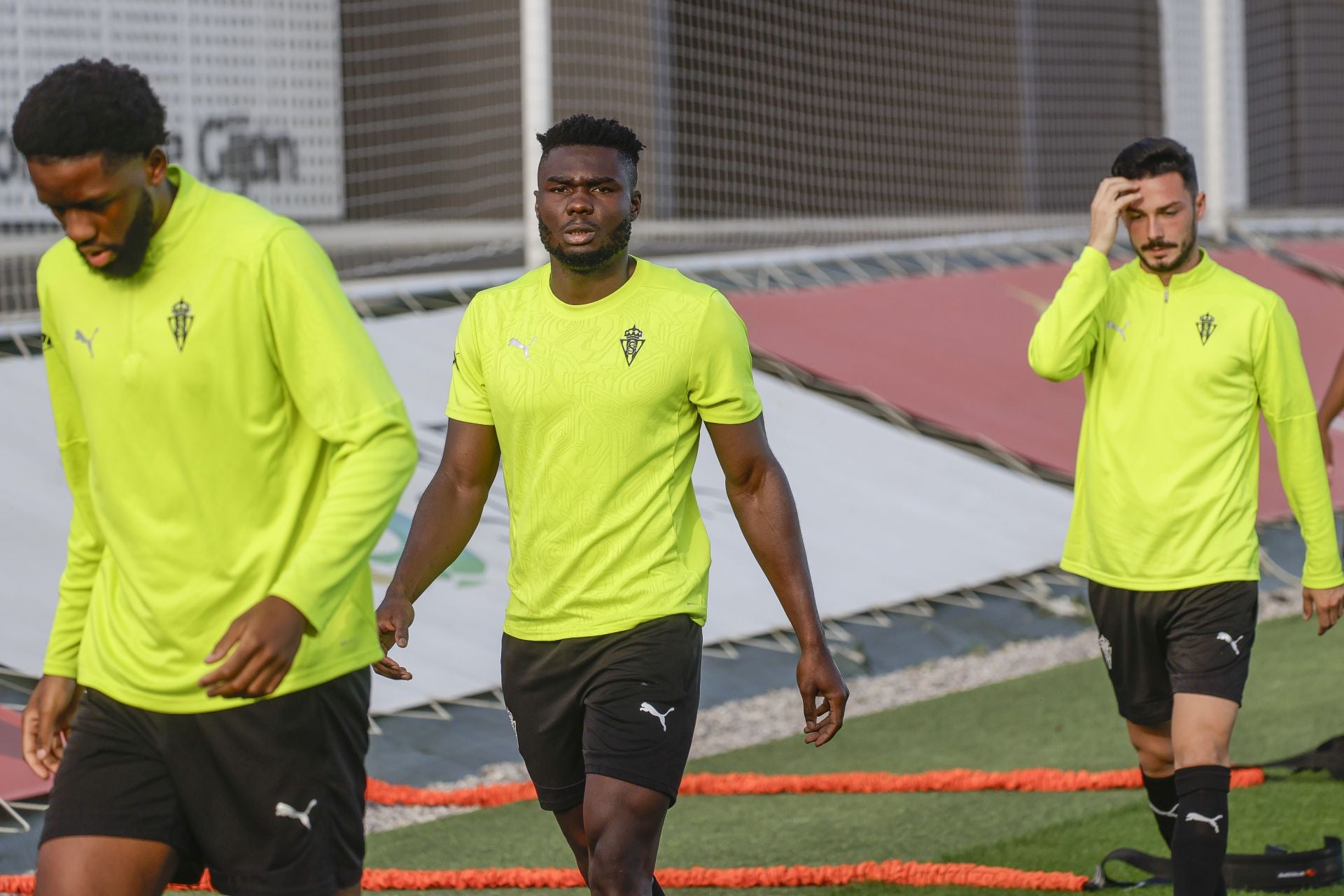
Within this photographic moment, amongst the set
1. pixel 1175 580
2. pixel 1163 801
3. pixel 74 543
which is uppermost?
pixel 74 543

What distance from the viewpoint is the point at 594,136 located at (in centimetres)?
368

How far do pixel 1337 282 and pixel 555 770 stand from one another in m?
12.2

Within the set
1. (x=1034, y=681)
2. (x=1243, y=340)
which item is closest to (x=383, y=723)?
(x=1034, y=681)

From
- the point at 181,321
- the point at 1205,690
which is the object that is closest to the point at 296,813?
the point at 181,321

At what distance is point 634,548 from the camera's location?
3.55m

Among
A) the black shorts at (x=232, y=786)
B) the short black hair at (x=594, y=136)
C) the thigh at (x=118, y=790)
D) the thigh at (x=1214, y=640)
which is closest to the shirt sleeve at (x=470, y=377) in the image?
the short black hair at (x=594, y=136)

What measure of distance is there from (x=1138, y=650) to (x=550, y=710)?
5.29 ft

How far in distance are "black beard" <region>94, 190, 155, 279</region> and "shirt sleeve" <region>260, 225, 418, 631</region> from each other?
0.17 meters

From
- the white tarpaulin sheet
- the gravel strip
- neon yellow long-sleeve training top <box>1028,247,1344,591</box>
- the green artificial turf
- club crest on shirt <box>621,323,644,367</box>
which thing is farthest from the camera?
the white tarpaulin sheet

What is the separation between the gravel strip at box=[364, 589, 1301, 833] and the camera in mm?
6191

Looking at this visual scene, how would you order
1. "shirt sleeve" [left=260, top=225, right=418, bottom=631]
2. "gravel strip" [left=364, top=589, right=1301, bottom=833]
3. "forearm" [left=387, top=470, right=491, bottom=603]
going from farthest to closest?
"gravel strip" [left=364, top=589, right=1301, bottom=833] → "forearm" [left=387, top=470, right=491, bottom=603] → "shirt sleeve" [left=260, top=225, right=418, bottom=631]

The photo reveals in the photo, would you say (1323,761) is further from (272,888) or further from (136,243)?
(136,243)

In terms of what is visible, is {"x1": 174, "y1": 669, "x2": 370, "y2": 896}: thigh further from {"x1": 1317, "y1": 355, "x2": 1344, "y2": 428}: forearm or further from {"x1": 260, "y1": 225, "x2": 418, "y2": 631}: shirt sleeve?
{"x1": 1317, "y1": 355, "x2": 1344, "y2": 428}: forearm

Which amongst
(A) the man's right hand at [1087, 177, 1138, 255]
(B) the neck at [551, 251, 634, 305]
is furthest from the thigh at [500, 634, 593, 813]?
(A) the man's right hand at [1087, 177, 1138, 255]
